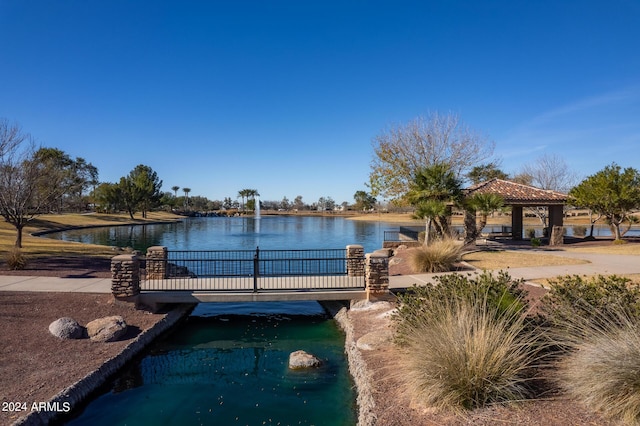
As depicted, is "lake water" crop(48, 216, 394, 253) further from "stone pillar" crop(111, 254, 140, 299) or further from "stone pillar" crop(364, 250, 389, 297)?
"stone pillar" crop(111, 254, 140, 299)

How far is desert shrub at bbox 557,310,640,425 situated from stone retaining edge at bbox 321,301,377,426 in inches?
108

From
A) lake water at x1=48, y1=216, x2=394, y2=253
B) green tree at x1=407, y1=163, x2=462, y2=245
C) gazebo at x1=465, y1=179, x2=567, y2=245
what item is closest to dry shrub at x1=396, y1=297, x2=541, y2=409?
green tree at x1=407, y1=163, x2=462, y2=245

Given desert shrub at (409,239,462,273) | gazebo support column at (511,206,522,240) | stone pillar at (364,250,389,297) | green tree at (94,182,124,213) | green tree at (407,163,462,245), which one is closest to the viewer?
stone pillar at (364,250,389,297)

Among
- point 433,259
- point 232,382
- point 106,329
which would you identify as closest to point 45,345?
point 106,329

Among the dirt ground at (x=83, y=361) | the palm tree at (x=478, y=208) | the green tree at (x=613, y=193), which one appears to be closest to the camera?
the dirt ground at (x=83, y=361)

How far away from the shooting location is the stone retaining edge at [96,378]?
6103 millimetres

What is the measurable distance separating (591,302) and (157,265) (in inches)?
477

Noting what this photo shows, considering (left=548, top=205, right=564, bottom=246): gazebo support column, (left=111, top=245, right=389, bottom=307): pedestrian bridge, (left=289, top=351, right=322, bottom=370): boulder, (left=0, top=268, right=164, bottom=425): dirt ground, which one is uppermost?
(left=548, top=205, right=564, bottom=246): gazebo support column

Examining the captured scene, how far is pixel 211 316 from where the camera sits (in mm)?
13086

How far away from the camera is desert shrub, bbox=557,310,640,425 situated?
496 centimetres


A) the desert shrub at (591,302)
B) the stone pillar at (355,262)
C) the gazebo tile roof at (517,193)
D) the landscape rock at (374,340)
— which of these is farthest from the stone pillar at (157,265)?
the gazebo tile roof at (517,193)

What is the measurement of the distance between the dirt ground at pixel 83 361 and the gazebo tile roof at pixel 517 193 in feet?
54.7

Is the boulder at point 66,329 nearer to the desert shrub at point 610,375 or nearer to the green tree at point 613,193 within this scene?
the desert shrub at point 610,375

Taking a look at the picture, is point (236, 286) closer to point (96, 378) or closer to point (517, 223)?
point (96, 378)
